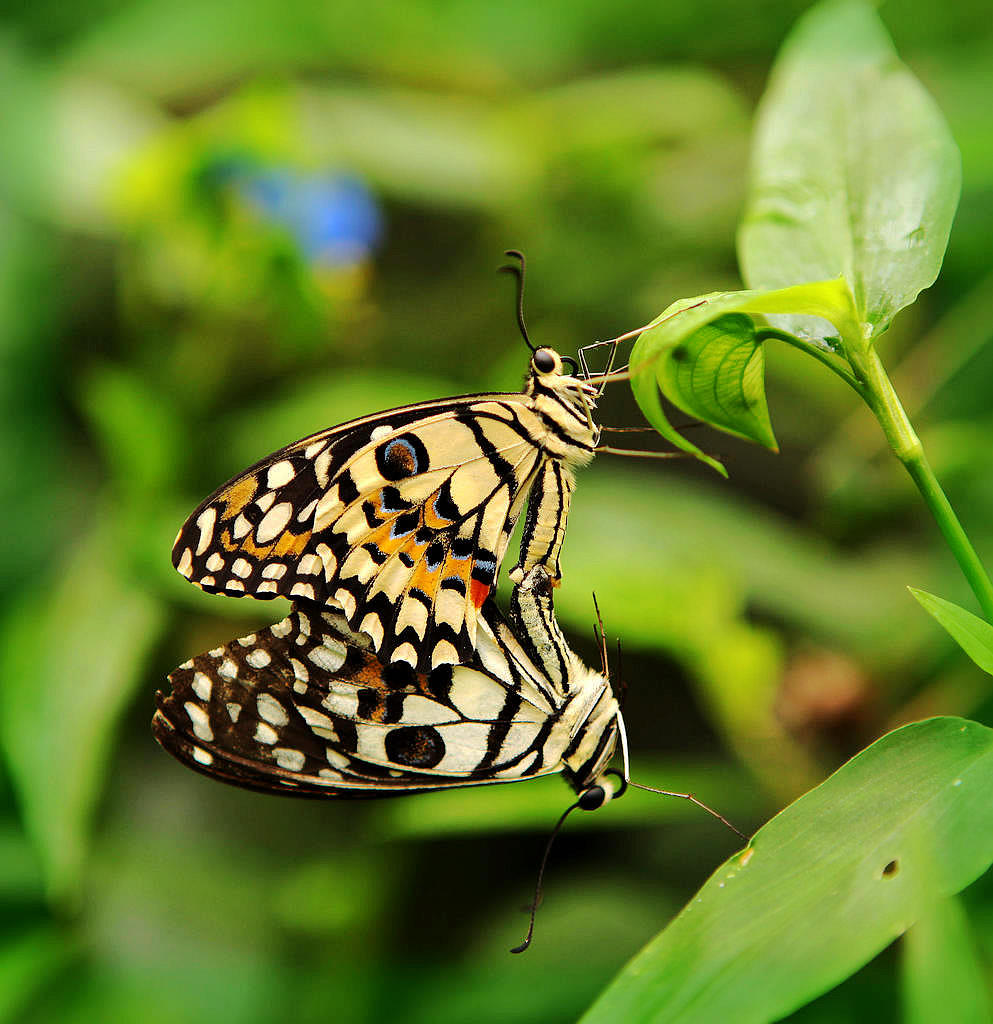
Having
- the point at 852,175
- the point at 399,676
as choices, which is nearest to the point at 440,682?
the point at 399,676

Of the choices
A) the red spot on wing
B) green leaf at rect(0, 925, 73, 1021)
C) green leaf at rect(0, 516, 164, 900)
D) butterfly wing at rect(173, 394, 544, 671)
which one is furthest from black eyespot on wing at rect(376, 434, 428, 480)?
green leaf at rect(0, 925, 73, 1021)

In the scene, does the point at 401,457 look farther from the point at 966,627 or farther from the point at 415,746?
the point at 966,627

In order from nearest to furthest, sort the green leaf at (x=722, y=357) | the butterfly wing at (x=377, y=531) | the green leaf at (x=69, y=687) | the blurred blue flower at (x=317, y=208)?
the green leaf at (x=722, y=357), the butterfly wing at (x=377, y=531), the green leaf at (x=69, y=687), the blurred blue flower at (x=317, y=208)

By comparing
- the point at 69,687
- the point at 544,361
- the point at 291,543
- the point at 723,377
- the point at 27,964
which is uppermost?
the point at 723,377

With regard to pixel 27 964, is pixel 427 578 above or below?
above

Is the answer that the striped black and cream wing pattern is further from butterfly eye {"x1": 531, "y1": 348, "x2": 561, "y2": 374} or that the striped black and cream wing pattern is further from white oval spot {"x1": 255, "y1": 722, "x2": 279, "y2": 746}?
butterfly eye {"x1": 531, "y1": 348, "x2": 561, "y2": 374}

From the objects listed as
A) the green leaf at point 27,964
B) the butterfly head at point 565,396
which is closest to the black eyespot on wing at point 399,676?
the butterfly head at point 565,396

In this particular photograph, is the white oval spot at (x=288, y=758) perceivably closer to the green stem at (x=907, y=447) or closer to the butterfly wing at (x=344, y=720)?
the butterfly wing at (x=344, y=720)

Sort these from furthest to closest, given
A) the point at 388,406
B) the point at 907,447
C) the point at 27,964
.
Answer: the point at 388,406, the point at 27,964, the point at 907,447
